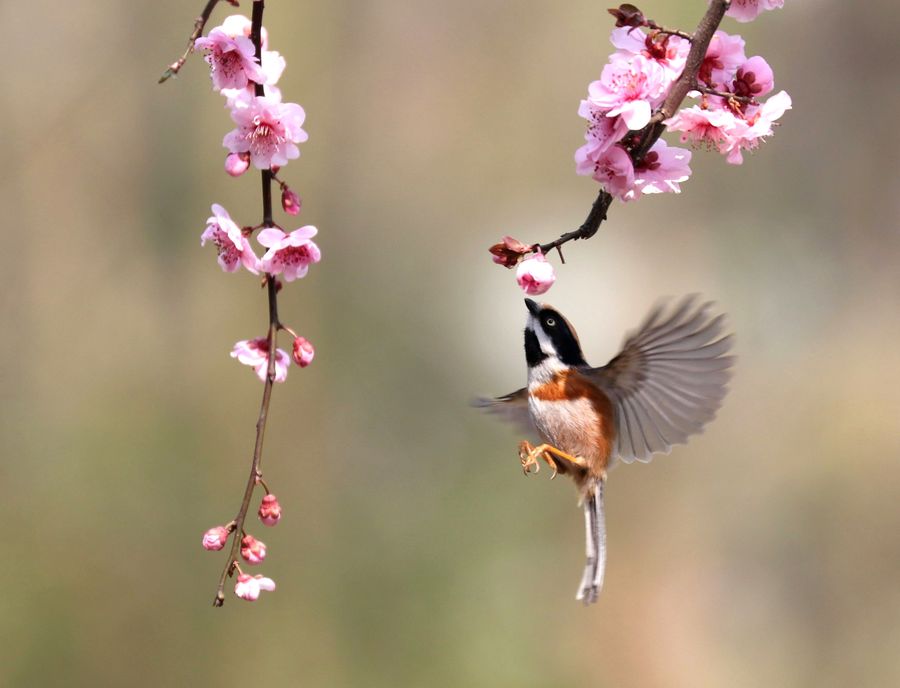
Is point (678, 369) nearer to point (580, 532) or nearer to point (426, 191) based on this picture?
point (580, 532)

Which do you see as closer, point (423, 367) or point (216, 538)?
point (216, 538)

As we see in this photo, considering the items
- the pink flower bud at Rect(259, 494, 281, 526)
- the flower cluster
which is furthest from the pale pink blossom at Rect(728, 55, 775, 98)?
the pink flower bud at Rect(259, 494, 281, 526)

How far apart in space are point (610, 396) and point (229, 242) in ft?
1.97

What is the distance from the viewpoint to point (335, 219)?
13.4 feet

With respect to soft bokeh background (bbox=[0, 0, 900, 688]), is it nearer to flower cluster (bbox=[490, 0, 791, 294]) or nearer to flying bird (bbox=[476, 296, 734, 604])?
flying bird (bbox=[476, 296, 734, 604])

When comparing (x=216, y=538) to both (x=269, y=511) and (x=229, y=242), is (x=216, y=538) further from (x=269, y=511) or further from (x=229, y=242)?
(x=229, y=242)

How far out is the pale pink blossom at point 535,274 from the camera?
103 cm

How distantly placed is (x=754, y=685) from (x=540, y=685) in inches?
30.2

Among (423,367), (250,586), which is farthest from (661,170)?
(423,367)

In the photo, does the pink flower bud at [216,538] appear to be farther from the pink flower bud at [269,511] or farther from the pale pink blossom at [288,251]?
the pale pink blossom at [288,251]

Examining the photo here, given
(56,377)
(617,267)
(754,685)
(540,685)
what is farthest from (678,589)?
(56,377)

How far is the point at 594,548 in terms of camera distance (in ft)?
4.45

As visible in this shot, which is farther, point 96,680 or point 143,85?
point 143,85

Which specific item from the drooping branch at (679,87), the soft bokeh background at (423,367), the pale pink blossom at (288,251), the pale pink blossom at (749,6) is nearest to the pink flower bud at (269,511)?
the pale pink blossom at (288,251)
